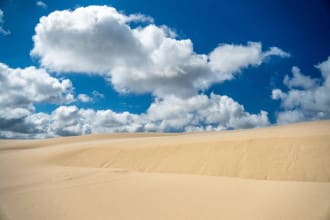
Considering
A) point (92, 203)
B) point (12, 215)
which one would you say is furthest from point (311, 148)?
point (12, 215)

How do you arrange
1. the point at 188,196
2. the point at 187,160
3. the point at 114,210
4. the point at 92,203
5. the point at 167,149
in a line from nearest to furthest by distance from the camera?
the point at 114,210, the point at 92,203, the point at 188,196, the point at 187,160, the point at 167,149

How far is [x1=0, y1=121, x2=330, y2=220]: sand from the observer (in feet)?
15.8

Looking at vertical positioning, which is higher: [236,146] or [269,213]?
Result: [236,146]

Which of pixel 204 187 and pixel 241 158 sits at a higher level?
A: pixel 241 158

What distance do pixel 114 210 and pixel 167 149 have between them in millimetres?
7838

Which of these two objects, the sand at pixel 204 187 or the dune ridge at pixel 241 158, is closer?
the sand at pixel 204 187

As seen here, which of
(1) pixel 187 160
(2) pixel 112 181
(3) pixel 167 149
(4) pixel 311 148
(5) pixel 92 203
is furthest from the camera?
(3) pixel 167 149

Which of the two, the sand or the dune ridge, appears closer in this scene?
the sand

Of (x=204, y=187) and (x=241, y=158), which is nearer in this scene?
(x=204, y=187)

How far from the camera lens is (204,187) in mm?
6824

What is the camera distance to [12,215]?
4594 mm

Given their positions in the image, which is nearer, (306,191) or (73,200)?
(73,200)

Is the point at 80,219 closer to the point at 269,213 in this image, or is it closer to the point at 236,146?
the point at 269,213

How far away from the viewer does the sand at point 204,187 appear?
15.8 feet
